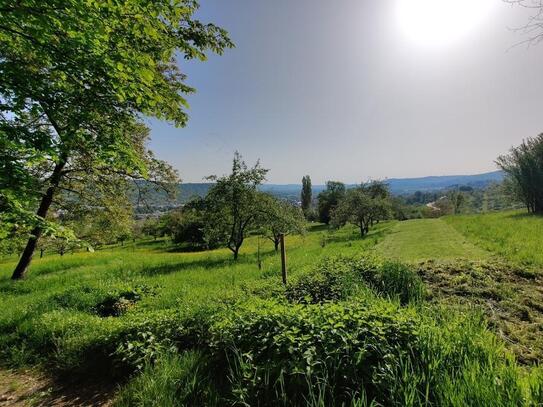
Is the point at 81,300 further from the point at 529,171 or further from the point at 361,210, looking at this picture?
the point at 529,171

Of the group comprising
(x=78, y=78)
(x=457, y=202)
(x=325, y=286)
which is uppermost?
(x=78, y=78)

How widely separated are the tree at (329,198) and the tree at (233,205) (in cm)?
5864

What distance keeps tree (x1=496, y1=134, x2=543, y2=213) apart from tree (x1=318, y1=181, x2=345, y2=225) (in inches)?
1464

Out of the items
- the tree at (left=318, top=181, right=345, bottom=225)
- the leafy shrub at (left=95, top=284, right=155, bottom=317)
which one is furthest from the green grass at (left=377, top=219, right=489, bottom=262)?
the tree at (left=318, top=181, right=345, bottom=225)

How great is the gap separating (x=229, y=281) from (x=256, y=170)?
1084 centimetres

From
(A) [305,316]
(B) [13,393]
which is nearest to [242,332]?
(A) [305,316]

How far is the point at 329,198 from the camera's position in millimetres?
79750

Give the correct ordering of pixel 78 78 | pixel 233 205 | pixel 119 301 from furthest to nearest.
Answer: pixel 233 205 → pixel 119 301 → pixel 78 78

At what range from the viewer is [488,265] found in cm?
898

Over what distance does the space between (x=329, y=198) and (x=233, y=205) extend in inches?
2475

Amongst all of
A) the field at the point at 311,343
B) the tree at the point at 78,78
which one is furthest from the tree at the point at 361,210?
the tree at the point at 78,78

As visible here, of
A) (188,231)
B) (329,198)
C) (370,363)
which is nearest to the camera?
(370,363)

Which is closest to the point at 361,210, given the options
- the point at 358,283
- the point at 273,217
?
the point at 273,217

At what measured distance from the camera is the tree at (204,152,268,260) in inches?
776
